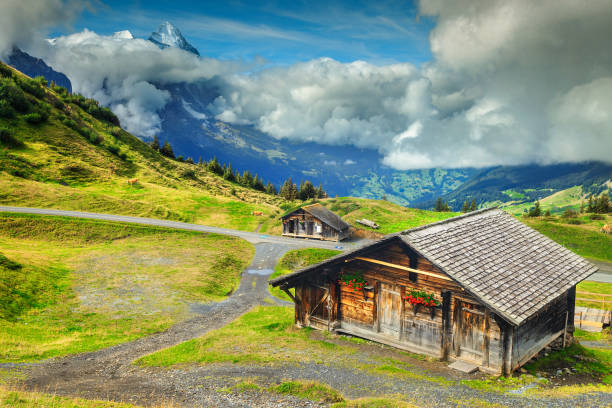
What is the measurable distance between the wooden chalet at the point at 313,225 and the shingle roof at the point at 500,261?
150ft

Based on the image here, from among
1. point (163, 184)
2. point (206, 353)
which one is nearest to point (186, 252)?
point (206, 353)

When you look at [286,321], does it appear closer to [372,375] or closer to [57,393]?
[372,375]

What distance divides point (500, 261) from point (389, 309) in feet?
22.9

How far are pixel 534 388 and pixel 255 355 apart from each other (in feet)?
44.6

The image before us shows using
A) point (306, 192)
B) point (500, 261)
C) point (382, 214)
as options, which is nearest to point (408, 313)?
point (500, 261)

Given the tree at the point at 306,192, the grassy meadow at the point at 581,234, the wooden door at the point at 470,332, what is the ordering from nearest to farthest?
the wooden door at the point at 470,332 → the grassy meadow at the point at 581,234 → the tree at the point at 306,192

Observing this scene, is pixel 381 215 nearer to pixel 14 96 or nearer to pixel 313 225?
pixel 313 225

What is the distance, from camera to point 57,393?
51.2 feet

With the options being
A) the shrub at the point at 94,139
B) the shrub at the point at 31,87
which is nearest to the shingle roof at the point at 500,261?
the shrub at the point at 94,139

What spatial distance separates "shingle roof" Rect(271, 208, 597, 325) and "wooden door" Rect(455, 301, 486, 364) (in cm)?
152

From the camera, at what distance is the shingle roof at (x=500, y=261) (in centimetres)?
1880

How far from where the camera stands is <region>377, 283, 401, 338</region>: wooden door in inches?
877

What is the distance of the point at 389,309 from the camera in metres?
22.6

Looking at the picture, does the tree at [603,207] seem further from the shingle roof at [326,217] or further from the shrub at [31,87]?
the shrub at [31,87]
